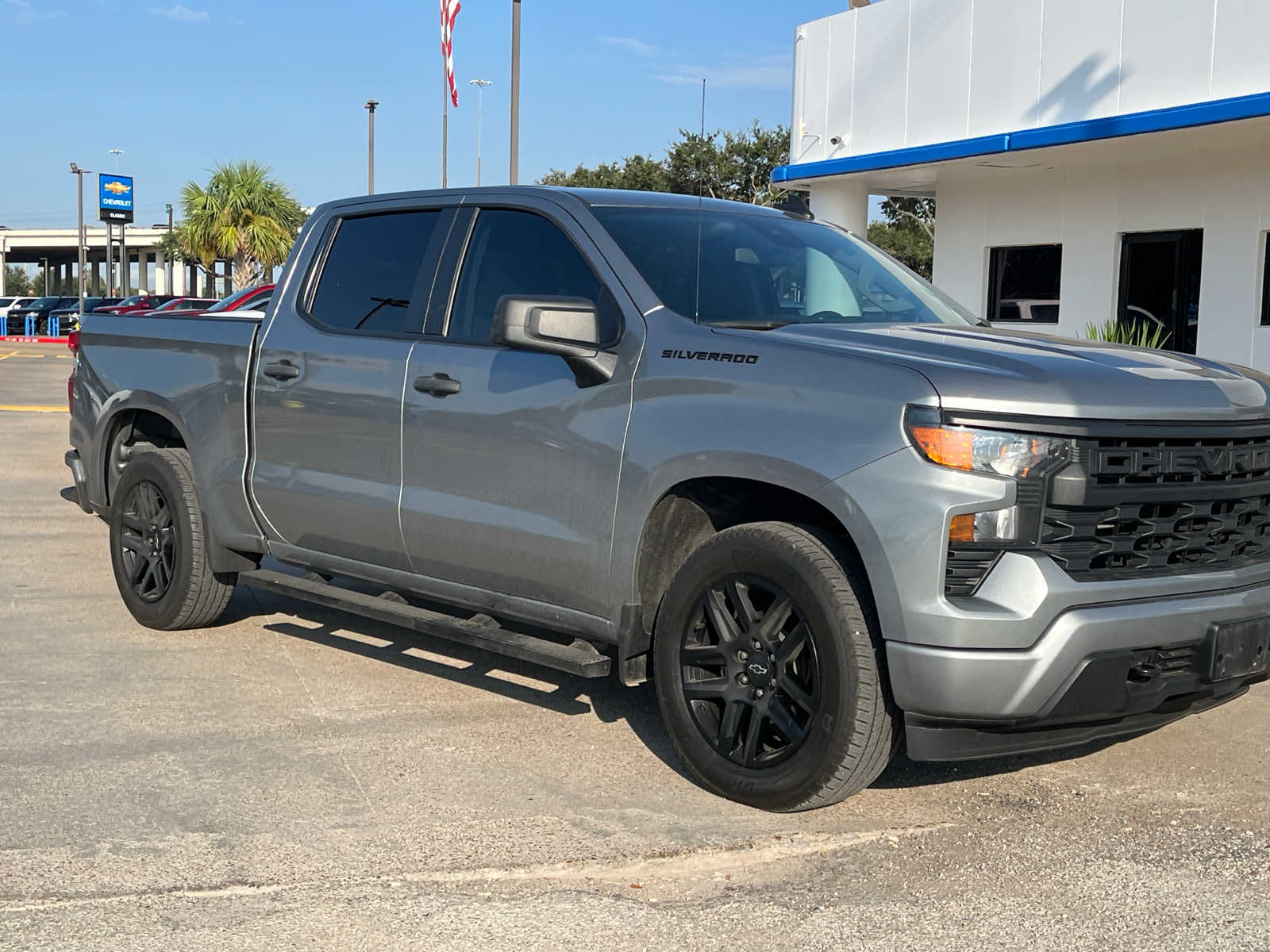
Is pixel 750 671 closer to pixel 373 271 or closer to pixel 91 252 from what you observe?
pixel 373 271

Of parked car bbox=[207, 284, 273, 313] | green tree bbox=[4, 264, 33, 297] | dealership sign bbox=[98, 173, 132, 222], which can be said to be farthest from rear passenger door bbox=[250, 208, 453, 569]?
green tree bbox=[4, 264, 33, 297]

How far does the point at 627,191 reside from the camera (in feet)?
18.4

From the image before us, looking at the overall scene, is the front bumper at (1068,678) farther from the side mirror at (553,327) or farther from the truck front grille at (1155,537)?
the side mirror at (553,327)

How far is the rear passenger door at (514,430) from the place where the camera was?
4.73 meters

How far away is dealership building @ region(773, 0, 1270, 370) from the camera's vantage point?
49.7 ft

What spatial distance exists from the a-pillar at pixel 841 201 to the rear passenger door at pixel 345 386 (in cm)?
1602

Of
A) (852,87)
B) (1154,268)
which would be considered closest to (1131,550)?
(1154,268)

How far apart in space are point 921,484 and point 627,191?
7.42 ft

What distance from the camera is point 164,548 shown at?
6.58 m

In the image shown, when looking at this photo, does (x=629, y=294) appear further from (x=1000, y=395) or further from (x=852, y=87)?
(x=852, y=87)

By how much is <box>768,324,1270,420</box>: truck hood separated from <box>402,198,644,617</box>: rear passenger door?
712 millimetres

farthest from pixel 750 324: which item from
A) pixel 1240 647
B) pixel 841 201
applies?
pixel 841 201

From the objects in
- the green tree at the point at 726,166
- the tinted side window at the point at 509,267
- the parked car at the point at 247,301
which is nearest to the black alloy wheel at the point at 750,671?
the tinted side window at the point at 509,267

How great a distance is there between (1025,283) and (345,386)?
15.2 meters
